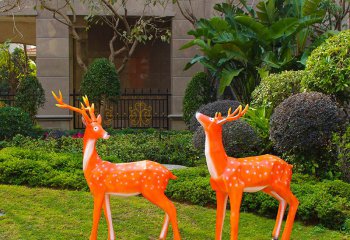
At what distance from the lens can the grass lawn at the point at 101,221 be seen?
6.76 meters

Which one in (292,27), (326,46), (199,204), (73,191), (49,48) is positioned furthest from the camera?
(49,48)

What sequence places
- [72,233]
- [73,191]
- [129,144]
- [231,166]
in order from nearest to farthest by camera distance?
1. [231,166]
2. [72,233]
3. [73,191]
4. [129,144]

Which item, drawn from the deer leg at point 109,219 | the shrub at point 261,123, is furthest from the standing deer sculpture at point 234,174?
the shrub at point 261,123

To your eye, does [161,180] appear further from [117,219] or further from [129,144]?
[129,144]

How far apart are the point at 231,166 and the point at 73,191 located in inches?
163

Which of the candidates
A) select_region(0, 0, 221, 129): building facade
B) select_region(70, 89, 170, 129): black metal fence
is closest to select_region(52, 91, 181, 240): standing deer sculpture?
select_region(0, 0, 221, 129): building facade

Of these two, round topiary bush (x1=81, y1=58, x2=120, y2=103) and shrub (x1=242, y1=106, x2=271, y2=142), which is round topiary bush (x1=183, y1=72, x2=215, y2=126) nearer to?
round topiary bush (x1=81, y1=58, x2=120, y2=103)

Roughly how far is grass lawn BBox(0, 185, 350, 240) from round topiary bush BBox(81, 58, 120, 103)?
7.25 meters

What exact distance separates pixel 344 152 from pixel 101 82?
8641 mm

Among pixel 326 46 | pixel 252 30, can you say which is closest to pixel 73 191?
pixel 326 46

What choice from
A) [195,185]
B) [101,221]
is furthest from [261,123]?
[101,221]

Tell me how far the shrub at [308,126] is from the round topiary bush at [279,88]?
1.93 metres

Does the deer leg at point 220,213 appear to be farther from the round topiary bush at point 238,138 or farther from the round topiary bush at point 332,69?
the round topiary bush at point 238,138

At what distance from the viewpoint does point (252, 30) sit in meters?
15.0
